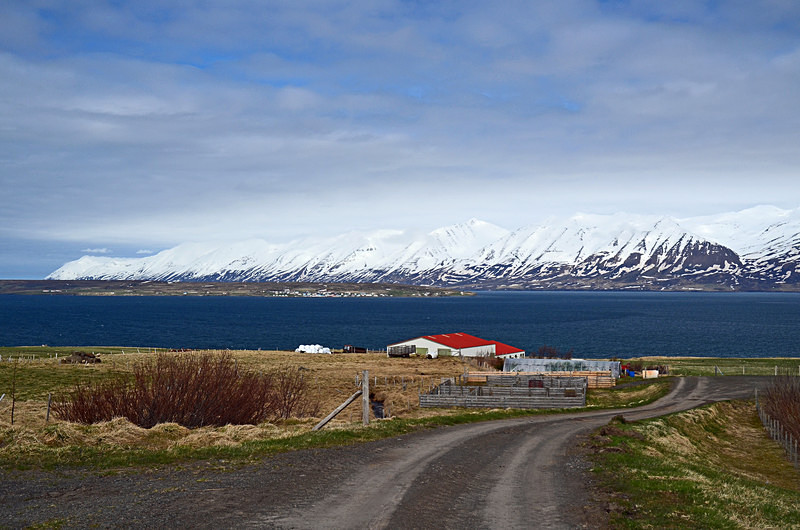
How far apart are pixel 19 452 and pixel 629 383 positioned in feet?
190

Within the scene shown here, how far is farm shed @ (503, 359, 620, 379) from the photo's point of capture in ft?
241

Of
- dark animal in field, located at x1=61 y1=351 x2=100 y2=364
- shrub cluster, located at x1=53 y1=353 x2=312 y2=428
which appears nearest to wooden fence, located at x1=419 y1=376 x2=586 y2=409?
shrub cluster, located at x1=53 y1=353 x2=312 y2=428

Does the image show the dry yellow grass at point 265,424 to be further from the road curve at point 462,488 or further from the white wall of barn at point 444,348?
the road curve at point 462,488

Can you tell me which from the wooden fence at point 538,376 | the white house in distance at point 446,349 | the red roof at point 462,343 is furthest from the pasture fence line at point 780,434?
the red roof at point 462,343

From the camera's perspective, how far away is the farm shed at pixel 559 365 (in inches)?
2894

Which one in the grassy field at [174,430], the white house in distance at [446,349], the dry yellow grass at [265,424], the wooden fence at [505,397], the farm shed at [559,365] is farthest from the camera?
the white house in distance at [446,349]

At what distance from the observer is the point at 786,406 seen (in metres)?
A: 37.6

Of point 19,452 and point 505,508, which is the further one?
point 19,452

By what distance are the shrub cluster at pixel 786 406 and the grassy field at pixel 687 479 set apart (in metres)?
1.52

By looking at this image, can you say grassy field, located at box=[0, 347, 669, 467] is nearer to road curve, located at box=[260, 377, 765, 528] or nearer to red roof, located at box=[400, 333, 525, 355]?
road curve, located at box=[260, 377, 765, 528]

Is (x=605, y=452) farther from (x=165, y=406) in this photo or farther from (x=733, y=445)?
(x=733, y=445)

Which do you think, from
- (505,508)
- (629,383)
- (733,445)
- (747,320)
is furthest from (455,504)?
(747,320)

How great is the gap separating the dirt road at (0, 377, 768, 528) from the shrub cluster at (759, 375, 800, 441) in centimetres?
1850

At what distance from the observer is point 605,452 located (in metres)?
23.0
